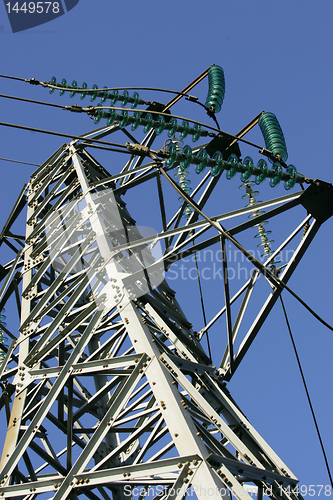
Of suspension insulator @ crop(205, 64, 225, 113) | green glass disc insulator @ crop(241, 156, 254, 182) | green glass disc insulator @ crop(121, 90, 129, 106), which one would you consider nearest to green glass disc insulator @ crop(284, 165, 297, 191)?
green glass disc insulator @ crop(241, 156, 254, 182)

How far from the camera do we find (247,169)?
9.02 metres

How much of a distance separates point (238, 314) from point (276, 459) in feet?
10.1

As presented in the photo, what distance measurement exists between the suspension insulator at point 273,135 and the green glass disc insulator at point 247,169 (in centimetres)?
96

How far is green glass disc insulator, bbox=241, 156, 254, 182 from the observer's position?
29.6 ft

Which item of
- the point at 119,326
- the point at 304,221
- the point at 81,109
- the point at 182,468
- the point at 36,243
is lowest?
the point at 182,468

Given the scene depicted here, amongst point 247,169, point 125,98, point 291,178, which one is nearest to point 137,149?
point 247,169

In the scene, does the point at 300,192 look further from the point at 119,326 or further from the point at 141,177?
the point at 119,326

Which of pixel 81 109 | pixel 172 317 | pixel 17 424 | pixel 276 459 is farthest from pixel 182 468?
pixel 81 109

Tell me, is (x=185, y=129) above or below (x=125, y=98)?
below

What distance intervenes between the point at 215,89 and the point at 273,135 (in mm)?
2519

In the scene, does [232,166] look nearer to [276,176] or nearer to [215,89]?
[276,176]

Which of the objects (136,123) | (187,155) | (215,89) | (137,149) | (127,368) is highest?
(215,89)

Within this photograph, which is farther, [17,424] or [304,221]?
[304,221]

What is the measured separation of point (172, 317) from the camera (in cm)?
927
